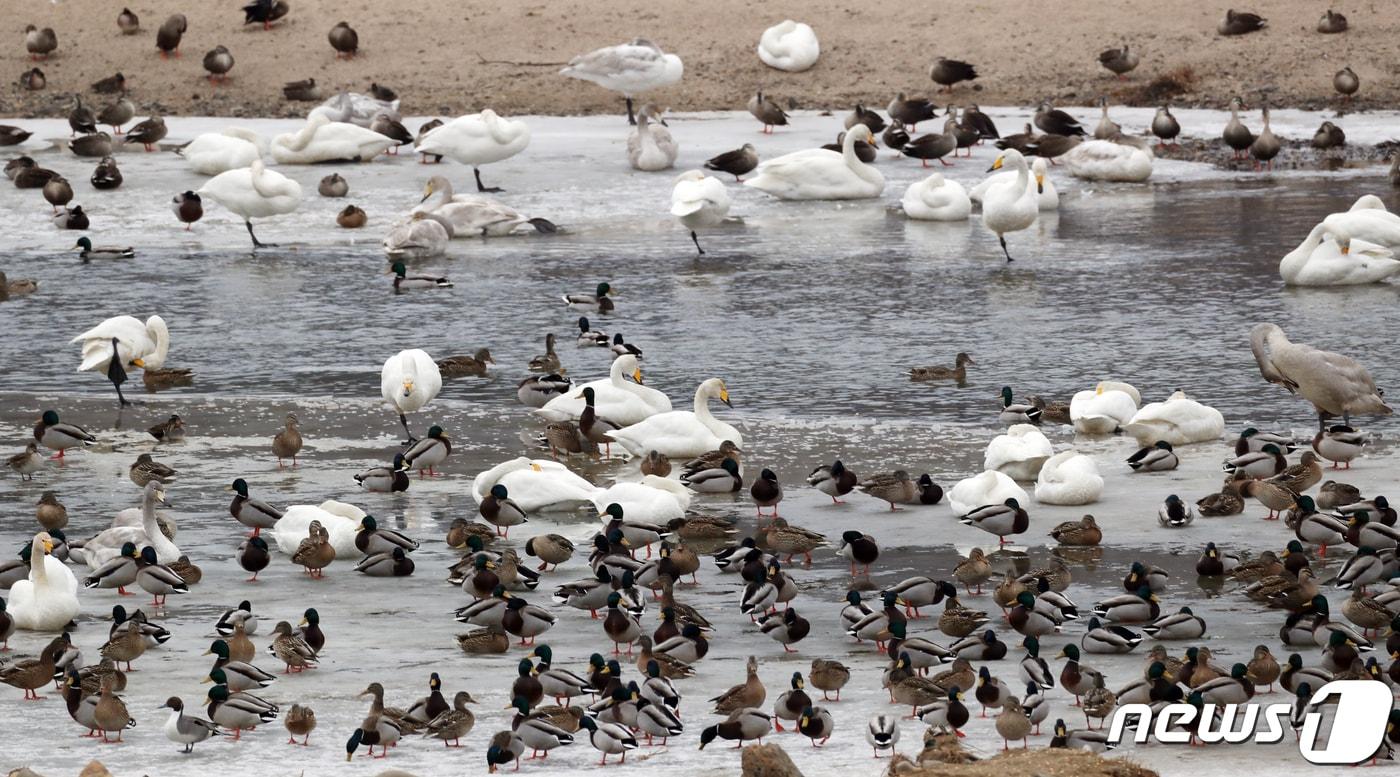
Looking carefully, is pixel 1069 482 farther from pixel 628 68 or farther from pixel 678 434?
pixel 628 68

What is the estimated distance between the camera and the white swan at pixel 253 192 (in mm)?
23812

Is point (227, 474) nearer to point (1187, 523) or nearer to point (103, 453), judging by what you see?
point (103, 453)

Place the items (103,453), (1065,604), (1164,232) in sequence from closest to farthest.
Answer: (1065,604)
(103,453)
(1164,232)

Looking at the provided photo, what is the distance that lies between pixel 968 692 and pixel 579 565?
2.97 m

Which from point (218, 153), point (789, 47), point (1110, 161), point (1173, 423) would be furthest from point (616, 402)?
point (789, 47)

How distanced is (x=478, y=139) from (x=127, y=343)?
30.0 ft

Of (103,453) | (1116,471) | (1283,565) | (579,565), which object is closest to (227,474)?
(103,453)

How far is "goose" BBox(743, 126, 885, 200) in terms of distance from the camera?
85.5 feet

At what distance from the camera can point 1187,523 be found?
13078 millimetres

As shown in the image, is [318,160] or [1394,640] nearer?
[1394,640]

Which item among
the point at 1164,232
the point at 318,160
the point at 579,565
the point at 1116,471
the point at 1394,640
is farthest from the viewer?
the point at 318,160

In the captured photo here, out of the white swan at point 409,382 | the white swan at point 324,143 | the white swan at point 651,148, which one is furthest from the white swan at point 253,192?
the white swan at point 409,382

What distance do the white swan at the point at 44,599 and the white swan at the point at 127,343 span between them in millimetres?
6322

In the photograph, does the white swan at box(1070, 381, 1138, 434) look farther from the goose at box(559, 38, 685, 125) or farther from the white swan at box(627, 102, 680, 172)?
the goose at box(559, 38, 685, 125)
